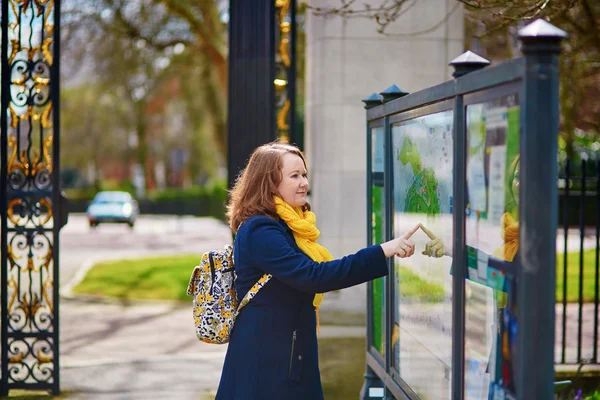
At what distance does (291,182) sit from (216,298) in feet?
1.99

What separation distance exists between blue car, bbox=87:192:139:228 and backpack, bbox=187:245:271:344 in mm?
33690

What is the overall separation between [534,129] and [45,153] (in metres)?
4.96

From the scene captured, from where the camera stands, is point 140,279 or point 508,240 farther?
point 140,279

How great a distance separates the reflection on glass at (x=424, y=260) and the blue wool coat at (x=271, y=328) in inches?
19.3

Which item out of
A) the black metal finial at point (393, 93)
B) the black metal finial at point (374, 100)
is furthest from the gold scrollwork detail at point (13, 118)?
the black metal finial at point (393, 93)

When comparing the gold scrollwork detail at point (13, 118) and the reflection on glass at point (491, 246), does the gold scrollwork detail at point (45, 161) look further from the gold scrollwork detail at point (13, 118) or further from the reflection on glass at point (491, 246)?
the reflection on glass at point (491, 246)

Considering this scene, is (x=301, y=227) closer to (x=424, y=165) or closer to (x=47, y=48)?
(x=424, y=165)

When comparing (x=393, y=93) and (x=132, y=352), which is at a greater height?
(x=393, y=93)

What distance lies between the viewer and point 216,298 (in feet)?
11.9

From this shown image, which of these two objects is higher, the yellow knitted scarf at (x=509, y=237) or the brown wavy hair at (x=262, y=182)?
the brown wavy hair at (x=262, y=182)

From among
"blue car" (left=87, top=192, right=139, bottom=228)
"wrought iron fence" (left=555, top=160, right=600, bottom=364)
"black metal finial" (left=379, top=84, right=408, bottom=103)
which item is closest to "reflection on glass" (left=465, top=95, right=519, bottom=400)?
"black metal finial" (left=379, top=84, right=408, bottom=103)

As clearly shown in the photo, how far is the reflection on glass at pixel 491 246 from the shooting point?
8.42ft

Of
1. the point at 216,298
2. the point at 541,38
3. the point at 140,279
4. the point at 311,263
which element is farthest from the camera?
the point at 140,279

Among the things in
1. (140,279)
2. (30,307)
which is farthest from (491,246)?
(140,279)
